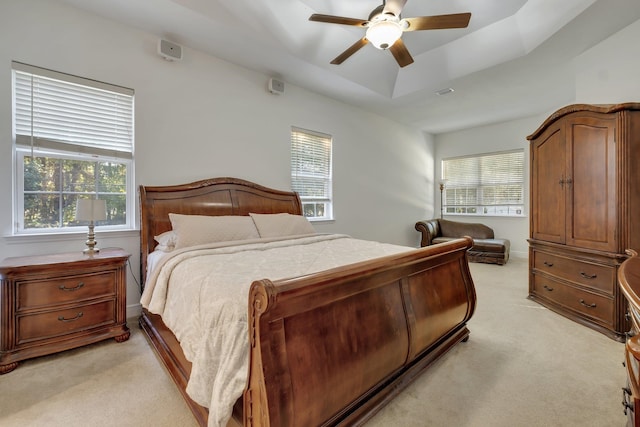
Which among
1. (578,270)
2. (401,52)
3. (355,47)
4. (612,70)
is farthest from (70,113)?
(612,70)

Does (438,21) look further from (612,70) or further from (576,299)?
(576,299)

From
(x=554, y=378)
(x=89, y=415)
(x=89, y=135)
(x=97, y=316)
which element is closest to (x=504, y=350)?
(x=554, y=378)

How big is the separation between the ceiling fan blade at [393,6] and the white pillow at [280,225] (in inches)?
83.8

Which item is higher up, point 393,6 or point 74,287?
point 393,6

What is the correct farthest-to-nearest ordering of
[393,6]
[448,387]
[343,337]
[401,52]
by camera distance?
[401,52] < [393,6] < [448,387] < [343,337]

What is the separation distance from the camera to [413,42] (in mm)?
3637

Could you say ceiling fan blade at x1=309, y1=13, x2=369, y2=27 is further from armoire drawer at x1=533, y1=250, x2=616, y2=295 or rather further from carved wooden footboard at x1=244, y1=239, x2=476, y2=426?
armoire drawer at x1=533, y1=250, x2=616, y2=295

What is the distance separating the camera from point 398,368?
1683mm

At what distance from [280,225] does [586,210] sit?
3037 mm

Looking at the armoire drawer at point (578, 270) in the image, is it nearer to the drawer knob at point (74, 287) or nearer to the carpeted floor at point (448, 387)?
the carpeted floor at point (448, 387)

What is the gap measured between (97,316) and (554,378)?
11.0 ft

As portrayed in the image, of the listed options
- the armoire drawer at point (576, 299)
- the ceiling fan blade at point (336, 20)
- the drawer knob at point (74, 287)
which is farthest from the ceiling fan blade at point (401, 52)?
the drawer knob at point (74, 287)

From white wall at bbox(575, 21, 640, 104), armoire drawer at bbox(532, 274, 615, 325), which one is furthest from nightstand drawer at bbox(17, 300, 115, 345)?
white wall at bbox(575, 21, 640, 104)

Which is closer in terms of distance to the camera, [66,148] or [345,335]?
[345,335]
